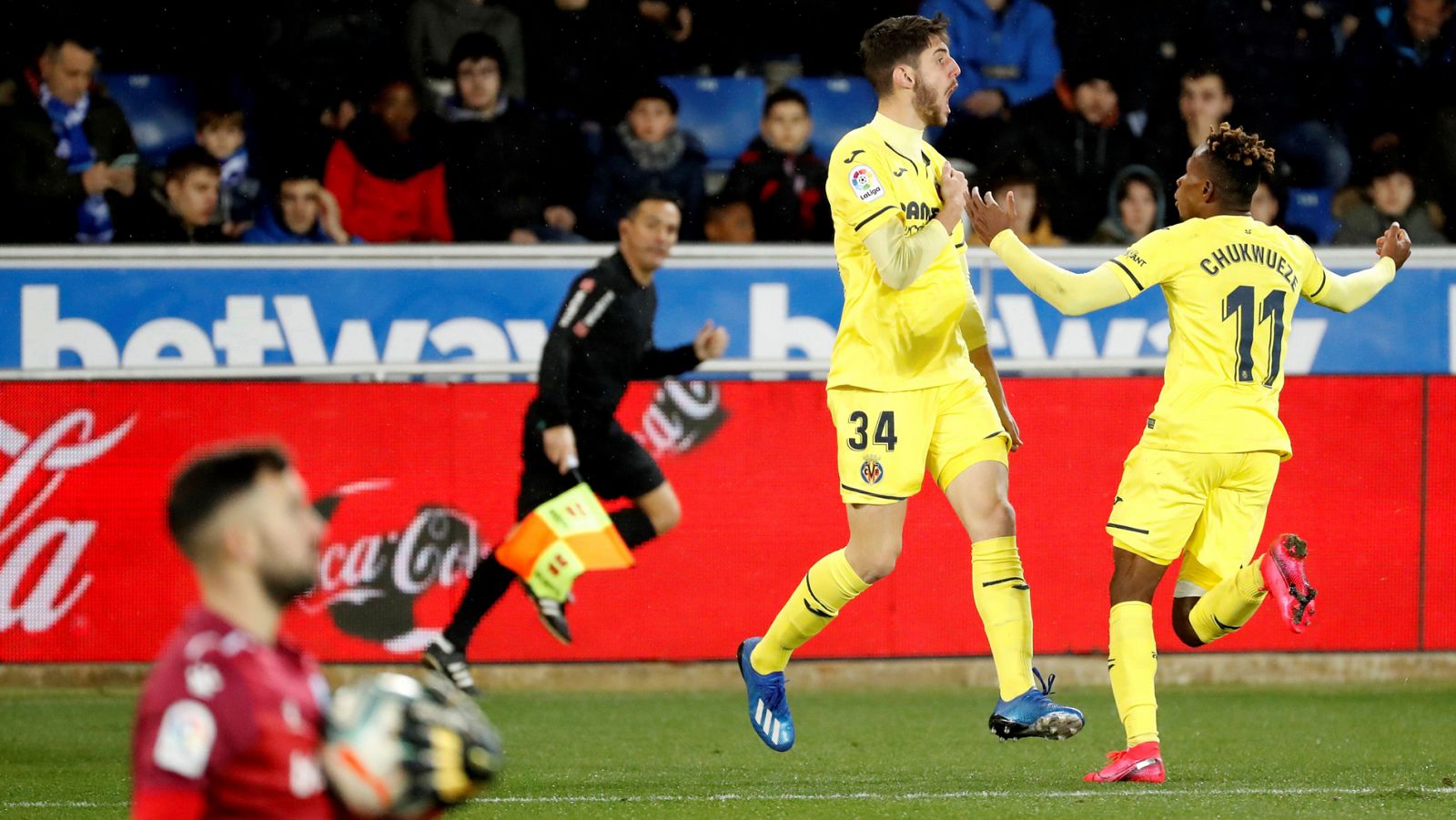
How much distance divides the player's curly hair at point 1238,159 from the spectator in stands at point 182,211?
601 cm

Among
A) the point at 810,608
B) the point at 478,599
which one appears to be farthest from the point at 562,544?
the point at 810,608

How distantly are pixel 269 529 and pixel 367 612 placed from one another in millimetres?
6135

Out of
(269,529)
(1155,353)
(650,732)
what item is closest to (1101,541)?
(1155,353)

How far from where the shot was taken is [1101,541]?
9289mm

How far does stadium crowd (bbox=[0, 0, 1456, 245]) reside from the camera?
1064cm

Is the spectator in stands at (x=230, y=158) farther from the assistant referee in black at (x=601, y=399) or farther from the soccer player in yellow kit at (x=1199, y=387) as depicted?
the soccer player in yellow kit at (x=1199, y=387)

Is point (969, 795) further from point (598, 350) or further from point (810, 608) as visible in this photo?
point (598, 350)

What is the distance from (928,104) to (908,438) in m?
1.07

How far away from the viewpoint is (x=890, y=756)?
6996mm

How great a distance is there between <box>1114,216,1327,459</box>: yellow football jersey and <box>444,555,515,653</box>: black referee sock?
9.41 feet

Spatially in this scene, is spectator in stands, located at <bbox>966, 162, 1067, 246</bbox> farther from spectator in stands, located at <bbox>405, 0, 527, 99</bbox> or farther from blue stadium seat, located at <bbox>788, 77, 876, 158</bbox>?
spectator in stands, located at <bbox>405, 0, 527, 99</bbox>

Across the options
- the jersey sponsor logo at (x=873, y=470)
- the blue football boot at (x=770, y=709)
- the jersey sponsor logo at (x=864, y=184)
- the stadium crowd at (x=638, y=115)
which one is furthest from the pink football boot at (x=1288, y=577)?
the stadium crowd at (x=638, y=115)

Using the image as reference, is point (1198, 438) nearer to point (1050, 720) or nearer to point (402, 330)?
point (1050, 720)

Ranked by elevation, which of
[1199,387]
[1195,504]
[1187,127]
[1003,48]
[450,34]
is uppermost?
[450,34]
